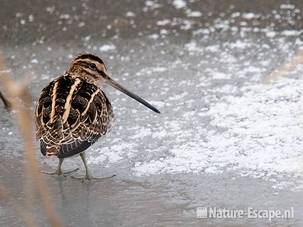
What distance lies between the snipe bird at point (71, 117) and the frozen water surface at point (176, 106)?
1.01 ft

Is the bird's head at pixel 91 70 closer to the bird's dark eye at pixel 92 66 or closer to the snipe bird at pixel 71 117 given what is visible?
the bird's dark eye at pixel 92 66

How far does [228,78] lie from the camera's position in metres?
5.89

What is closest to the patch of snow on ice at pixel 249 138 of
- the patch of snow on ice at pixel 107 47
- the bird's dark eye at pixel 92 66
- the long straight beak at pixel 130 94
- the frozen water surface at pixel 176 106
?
the frozen water surface at pixel 176 106

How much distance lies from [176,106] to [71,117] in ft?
4.09

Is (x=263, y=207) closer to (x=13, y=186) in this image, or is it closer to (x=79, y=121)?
(x=79, y=121)

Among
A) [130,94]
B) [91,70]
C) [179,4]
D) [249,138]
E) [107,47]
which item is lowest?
[249,138]

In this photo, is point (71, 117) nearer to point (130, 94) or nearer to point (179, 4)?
point (130, 94)

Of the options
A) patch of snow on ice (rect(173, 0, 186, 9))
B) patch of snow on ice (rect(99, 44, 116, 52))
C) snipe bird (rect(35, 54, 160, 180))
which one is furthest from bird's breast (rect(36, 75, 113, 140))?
patch of snow on ice (rect(173, 0, 186, 9))

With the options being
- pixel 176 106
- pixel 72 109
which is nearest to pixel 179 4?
pixel 176 106

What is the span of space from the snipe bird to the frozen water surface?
1.01ft

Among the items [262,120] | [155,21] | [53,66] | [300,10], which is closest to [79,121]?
[262,120]

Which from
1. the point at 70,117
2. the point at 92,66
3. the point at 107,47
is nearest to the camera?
the point at 70,117

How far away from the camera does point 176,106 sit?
5.54m

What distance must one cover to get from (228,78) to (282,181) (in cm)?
153
